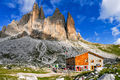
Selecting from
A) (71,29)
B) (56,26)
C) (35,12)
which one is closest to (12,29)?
(35,12)

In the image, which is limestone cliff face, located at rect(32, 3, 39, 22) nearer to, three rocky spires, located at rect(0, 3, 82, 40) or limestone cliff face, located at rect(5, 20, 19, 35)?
three rocky spires, located at rect(0, 3, 82, 40)

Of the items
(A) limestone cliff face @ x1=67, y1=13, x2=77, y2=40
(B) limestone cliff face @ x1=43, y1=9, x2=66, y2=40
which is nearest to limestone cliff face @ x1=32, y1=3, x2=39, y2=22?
(B) limestone cliff face @ x1=43, y1=9, x2=66, y2=40

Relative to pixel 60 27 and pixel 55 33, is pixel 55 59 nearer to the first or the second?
pixel 55 33

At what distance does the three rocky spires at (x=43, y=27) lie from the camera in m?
121

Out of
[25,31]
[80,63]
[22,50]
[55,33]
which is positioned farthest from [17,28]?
[80,63]

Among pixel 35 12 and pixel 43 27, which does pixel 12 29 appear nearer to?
pixel 35 12

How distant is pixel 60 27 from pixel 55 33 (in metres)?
12.1

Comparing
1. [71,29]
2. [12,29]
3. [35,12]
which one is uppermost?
[35,12]

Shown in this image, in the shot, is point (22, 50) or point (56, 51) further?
point (56, 51)

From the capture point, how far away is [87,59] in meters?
45.2

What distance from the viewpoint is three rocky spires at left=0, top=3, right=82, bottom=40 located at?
12075 cm

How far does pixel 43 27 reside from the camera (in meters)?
126

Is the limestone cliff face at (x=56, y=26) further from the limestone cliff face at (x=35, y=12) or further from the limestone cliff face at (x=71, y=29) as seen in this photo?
the limestone cliff face at (x=35, y=12)

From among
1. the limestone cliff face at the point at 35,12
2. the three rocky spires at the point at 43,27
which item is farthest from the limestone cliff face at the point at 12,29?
the limestone cliff face at the point at 35,12
